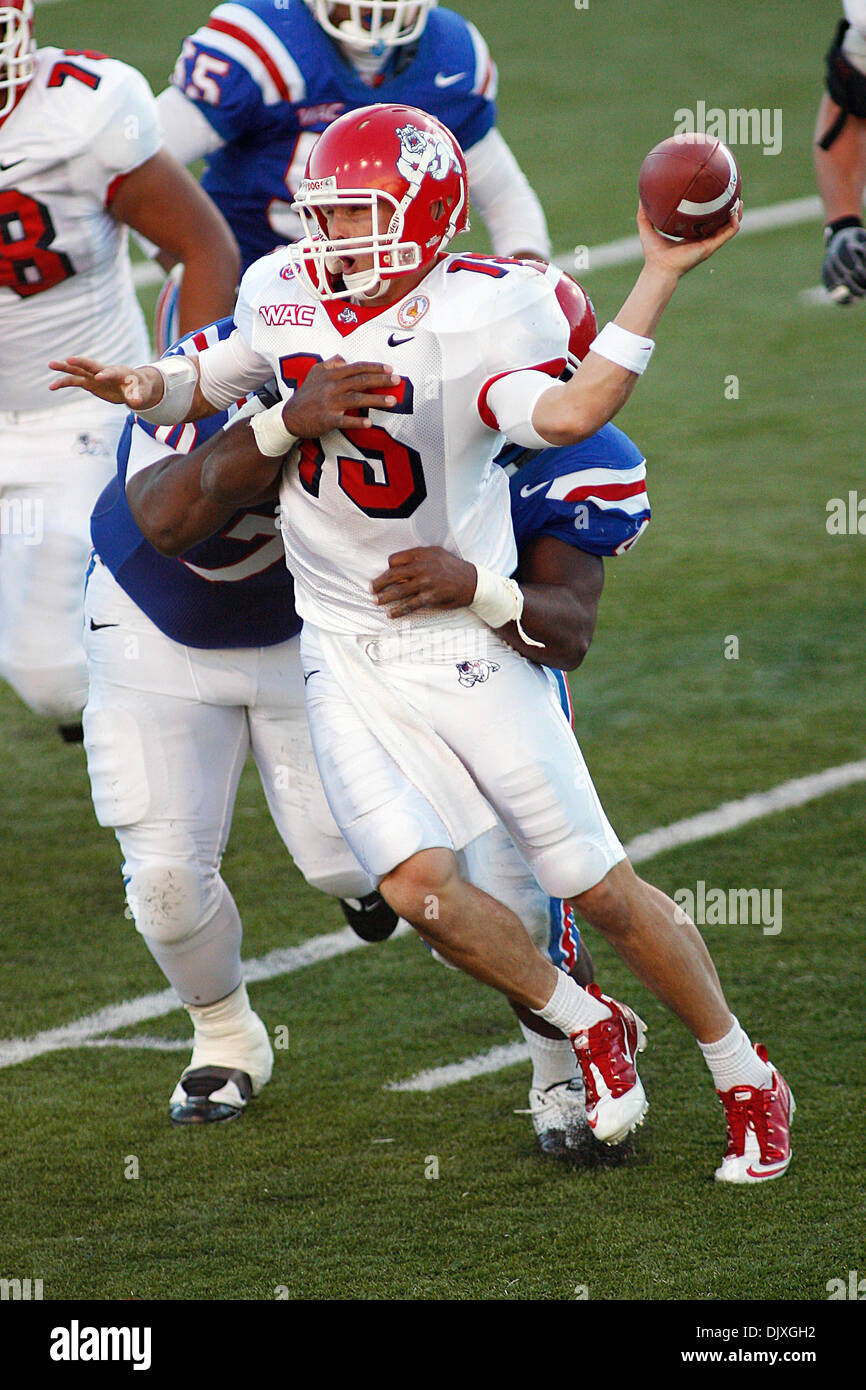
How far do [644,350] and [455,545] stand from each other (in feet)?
1.58

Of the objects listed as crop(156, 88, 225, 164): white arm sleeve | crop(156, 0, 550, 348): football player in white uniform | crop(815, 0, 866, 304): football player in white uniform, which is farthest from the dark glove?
crop(156, 88, 225, 164): white arm sleeve

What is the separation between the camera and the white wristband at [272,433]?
2.85m

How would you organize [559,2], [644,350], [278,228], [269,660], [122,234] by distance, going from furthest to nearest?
[559,2] < [278,228] < [122,234] < [269,660] < [644,350]

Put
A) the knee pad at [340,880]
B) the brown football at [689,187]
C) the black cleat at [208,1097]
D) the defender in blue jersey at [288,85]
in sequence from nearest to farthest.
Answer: the brown football at [689,187] → the black cleat at [208,1097] → the knee pad at [340,880] → the defender in blue jersey at [288,85]

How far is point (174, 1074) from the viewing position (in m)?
3.63

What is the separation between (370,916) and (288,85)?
211cm

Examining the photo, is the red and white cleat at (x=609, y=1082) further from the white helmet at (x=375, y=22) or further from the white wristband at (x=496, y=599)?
the white helmet at (x=375, y=22)

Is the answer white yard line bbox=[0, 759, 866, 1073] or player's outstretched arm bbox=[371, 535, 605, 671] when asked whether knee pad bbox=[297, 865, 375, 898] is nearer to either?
white yard line bbox=[0, 759, 866, 1073]

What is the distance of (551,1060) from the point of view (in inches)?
130

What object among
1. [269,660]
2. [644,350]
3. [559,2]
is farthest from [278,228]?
[559,2]

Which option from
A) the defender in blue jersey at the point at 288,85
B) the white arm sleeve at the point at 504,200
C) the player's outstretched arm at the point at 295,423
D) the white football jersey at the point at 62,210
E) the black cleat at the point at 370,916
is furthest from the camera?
the white arm sleeve at the point at 504,200

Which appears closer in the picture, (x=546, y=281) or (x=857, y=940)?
(x=546, y=281)

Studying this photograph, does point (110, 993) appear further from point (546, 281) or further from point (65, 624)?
point (546, 281)

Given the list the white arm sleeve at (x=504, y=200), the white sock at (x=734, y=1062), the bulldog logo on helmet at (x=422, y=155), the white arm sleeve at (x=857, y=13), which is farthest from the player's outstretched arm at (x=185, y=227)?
the white sock at (x=734, y=1062)
